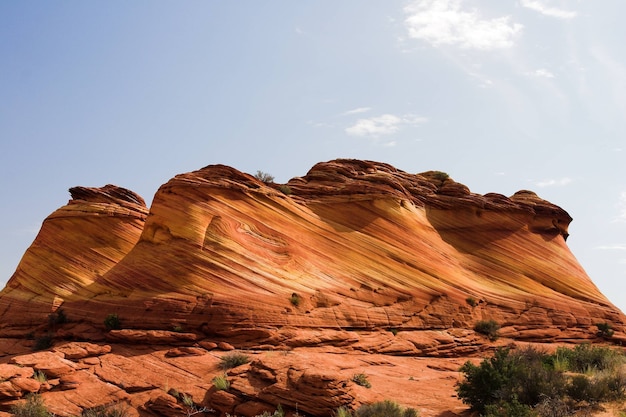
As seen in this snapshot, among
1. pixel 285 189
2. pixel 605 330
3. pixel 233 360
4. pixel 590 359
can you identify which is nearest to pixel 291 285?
pixel 233 360

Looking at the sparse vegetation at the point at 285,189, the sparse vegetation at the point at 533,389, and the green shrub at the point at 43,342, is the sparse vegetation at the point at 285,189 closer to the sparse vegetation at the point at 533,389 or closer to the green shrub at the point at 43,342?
the green shrub at the point at 43,342

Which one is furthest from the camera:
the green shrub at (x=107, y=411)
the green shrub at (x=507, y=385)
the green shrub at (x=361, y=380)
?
the green shrub at (x=361, y=380)

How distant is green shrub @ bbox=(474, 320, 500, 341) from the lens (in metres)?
27.2

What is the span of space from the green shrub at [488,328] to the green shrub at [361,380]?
10.1 m

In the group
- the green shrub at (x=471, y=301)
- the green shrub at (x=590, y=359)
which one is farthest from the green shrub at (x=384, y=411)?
the green shrub at (x=471, y=301)

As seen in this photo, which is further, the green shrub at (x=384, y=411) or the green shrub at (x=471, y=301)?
the green shrub at (x=471, y=301)

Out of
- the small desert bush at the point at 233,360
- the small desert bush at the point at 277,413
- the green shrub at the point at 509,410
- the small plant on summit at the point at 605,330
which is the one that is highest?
the small plant on summit at the point at 605,330

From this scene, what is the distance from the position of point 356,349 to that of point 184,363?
7.08 m

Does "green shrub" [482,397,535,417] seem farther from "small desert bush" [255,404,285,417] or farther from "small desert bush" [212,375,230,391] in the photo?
"small desert bush" [212,375,230,391]

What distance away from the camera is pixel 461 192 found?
112 feet

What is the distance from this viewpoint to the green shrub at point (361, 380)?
18984 mm

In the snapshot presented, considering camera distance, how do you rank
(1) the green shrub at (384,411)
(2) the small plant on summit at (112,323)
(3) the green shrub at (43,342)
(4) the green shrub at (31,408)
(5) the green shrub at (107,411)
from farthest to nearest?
(3) the green shrub at (43,342) → (2) the small plant on summit at (112,323) → (5) the green shrub at (107,411) → (4) the green shrub at (31,408) → (1) the green shrub at (384,411)

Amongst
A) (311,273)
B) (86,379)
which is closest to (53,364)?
(86,379)

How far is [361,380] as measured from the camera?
62.9ft
